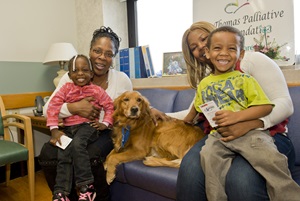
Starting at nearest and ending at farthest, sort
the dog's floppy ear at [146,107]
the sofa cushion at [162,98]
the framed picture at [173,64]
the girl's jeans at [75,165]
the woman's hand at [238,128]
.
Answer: the woman's hand at [238,128], the girl's jeans at [75,165], the dog's floppy ear at [146,107], the sofa cushion at [162,98], the framed picture at [173,64]

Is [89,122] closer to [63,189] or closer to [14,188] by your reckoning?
[63,189]

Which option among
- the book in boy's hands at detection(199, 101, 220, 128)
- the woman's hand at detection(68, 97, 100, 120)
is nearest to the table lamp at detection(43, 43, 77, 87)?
the woman's hand at detection(68, 97, 100, 120)

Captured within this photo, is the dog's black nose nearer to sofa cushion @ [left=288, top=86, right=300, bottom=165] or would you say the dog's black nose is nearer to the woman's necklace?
the woman's necklace

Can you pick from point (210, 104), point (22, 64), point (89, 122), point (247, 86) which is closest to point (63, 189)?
point (89, 122)

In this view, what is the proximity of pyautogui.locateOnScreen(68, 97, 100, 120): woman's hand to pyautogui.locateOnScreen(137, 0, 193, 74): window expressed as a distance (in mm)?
1326

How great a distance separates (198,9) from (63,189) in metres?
1.89

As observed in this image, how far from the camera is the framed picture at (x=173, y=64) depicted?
243 centimetres

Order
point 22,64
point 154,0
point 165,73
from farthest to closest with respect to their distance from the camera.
→ point 154,0 → point 22,64 → point 165,73

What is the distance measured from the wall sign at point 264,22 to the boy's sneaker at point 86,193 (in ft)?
5.25

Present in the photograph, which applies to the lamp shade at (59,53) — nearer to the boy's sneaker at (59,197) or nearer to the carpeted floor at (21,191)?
the carpeted floor at (21,191)

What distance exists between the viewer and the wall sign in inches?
68.3

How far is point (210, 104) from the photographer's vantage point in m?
1.17

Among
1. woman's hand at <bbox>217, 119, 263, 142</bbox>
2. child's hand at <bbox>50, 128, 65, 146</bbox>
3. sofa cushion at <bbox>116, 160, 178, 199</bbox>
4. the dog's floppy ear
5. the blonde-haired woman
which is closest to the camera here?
the blonde-haired woman

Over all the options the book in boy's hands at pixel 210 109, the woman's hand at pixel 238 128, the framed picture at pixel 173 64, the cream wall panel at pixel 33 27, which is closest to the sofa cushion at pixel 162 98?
the framed picture at pixel 173 64
